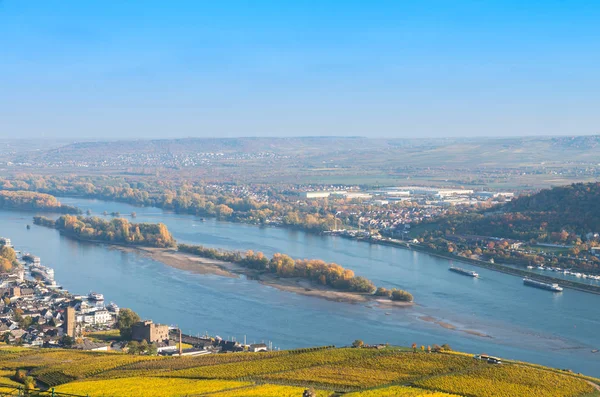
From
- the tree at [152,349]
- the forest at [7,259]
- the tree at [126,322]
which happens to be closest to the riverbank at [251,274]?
the forest at [7,259]

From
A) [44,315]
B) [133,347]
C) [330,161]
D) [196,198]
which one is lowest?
[44,315]

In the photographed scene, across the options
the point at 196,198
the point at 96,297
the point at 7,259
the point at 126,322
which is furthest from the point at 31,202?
the point at 126,322

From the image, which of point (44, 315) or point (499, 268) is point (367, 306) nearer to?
point (499, 268)

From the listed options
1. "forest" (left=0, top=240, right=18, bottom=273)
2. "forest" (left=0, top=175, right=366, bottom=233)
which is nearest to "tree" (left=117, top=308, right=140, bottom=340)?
"forest" (left=0, top=240, right=18, bottom=273)

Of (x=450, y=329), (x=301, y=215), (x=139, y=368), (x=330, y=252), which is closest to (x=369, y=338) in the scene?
(x=450, y=329)

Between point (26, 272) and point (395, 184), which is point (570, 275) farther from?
point (395, 184)

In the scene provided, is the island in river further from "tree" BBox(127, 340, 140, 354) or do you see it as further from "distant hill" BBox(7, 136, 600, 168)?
"distant hill" BBox(7, 136, 600, 168)

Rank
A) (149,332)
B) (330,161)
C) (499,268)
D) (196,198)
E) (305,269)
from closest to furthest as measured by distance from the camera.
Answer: (149,332)
(305,269)
(499,268)
(196,198)
(330,161)
